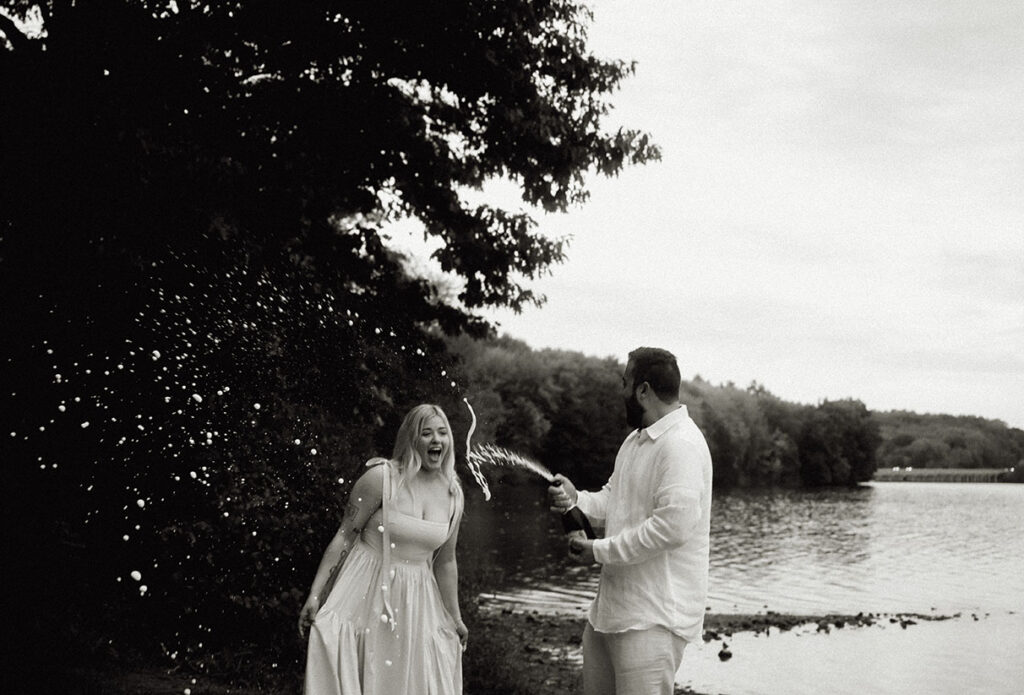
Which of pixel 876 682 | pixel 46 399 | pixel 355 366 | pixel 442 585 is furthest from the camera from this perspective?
pixel 876 682

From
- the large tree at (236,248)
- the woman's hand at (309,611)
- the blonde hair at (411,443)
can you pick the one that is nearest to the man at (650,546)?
the blonde hair at (411,443)

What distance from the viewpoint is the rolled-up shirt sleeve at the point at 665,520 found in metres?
5.31

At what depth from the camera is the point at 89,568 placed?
936 cm

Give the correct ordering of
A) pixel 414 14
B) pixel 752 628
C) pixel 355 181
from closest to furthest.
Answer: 1. pixel 414 14
2. pixel 355 181
3. pixel 752 628

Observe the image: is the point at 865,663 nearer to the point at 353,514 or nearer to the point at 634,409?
the point at 353,514

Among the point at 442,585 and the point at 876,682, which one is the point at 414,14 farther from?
the point at 876,682

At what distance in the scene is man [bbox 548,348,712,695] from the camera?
536 centimetres

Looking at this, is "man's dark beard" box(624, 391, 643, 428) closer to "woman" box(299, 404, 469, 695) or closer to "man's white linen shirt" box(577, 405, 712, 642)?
"man's white linen shirt" box(577, 405, 712, 642)

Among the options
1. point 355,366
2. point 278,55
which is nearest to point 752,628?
point 355,366

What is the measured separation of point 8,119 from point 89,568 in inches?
212

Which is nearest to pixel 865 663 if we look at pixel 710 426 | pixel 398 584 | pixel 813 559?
pixel 398 584

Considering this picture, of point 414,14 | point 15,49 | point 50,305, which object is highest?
point 414,14

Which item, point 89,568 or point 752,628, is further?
point 752,628

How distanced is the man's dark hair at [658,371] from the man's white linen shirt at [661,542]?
0.13 meters
